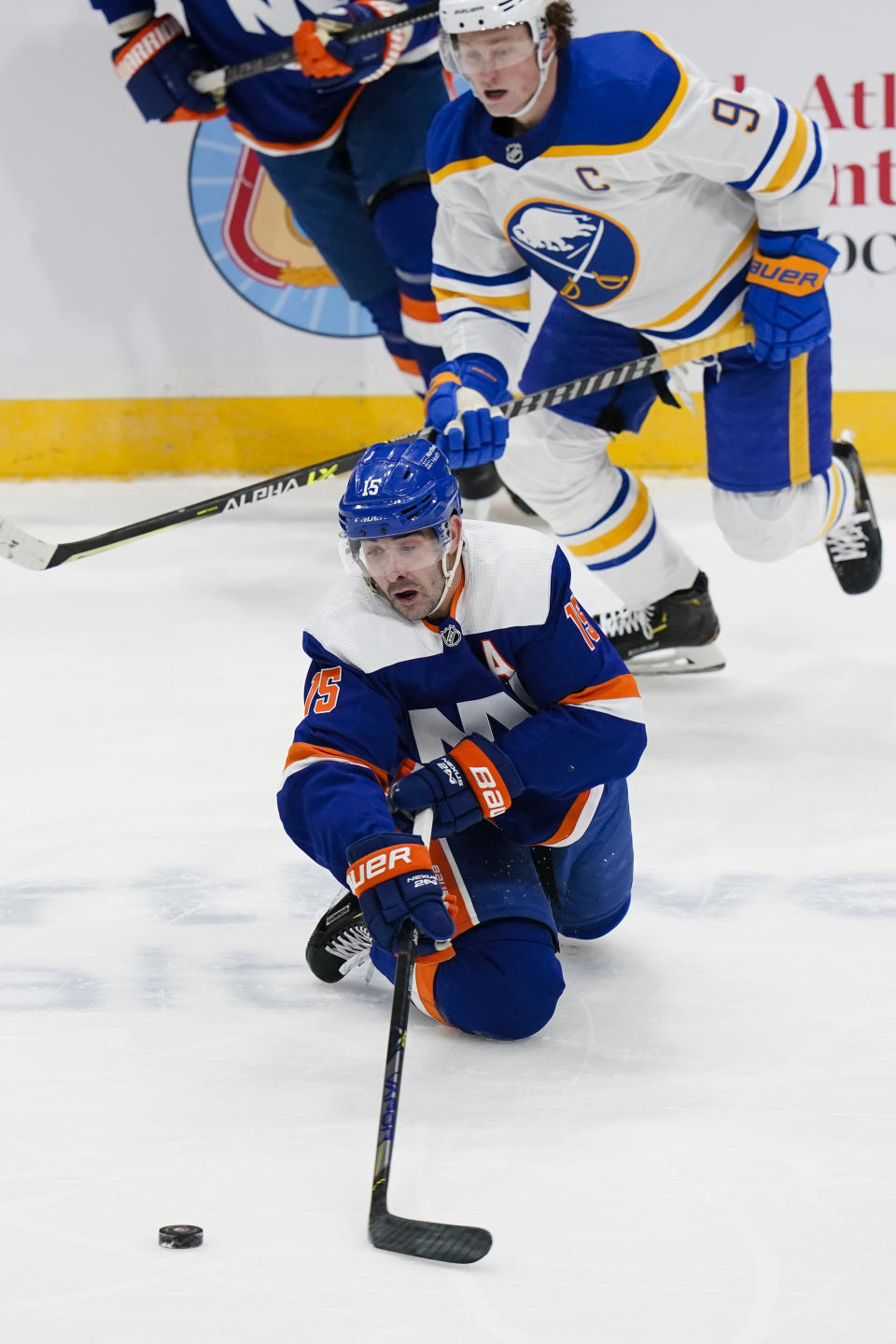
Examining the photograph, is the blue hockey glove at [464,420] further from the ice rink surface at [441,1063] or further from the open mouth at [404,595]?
the open mouth at [404,595]

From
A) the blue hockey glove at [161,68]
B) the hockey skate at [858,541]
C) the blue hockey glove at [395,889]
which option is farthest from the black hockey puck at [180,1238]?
the blue hockey glove at [161,68]

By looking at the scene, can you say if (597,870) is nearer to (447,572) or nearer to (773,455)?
(447,572)

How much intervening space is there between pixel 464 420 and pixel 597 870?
0.98 meters

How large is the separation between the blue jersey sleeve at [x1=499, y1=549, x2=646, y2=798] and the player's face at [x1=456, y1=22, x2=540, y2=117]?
107 centimetres

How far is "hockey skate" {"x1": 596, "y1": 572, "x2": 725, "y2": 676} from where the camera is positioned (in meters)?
3.42

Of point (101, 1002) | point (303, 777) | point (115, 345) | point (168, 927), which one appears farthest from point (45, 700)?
point (115, 345)

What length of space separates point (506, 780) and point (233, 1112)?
0.47 m

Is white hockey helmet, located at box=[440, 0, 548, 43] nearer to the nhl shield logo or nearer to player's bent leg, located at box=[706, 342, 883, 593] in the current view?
player's bent leg, located at box=[706, 342, 883, 593]

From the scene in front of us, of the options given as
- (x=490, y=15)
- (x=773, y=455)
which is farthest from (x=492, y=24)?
(x=773, y=455)

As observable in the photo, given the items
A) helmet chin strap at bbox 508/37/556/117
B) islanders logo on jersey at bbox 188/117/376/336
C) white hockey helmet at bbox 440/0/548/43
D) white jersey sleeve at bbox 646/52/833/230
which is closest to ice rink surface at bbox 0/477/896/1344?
white jersey sleeve at bbox 646/52/833/230

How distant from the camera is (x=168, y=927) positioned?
2359 mm

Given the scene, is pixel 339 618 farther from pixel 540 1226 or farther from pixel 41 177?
pixel 41 177

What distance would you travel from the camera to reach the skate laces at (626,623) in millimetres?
3447

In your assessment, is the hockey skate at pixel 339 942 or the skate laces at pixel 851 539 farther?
the skate laces at pixel 851 539
